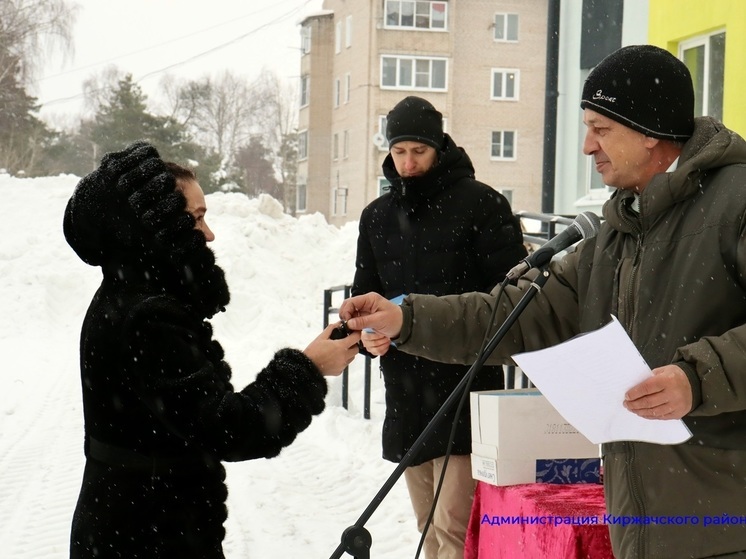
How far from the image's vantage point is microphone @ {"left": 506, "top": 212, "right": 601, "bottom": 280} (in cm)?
263

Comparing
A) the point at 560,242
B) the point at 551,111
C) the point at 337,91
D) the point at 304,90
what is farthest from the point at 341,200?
the point at 560,242

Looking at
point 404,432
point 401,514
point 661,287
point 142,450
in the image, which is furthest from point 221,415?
point 401,514

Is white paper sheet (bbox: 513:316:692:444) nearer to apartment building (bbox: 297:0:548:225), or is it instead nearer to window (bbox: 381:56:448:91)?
apartment building (bbox: 297:0:548:225)

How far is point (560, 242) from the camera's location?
2.68m

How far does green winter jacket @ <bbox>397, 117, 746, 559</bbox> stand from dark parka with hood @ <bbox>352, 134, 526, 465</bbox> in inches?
68.3

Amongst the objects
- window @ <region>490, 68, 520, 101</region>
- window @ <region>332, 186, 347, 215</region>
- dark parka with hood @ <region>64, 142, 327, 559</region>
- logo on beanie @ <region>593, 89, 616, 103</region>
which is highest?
window @ <region>490, 68, 520, 101</region>

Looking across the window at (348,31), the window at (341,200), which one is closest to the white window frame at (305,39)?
the window at (348,31)

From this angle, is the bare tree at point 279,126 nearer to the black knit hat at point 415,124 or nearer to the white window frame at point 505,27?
the white window frame at point 505,27

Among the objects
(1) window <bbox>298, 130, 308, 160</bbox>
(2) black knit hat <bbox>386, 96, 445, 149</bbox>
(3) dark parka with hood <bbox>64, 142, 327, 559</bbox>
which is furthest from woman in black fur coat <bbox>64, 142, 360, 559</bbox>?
(1) window <bbox>298, 130, 308, 160</bbox>

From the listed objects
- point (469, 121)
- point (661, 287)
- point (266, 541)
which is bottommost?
point (266, 541)

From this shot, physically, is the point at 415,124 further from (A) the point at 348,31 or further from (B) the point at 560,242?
(A) the point at 348,31

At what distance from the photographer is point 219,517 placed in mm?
2902

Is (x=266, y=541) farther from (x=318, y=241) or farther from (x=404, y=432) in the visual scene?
(x=318, y=241)

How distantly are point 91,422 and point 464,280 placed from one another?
6.76ft
